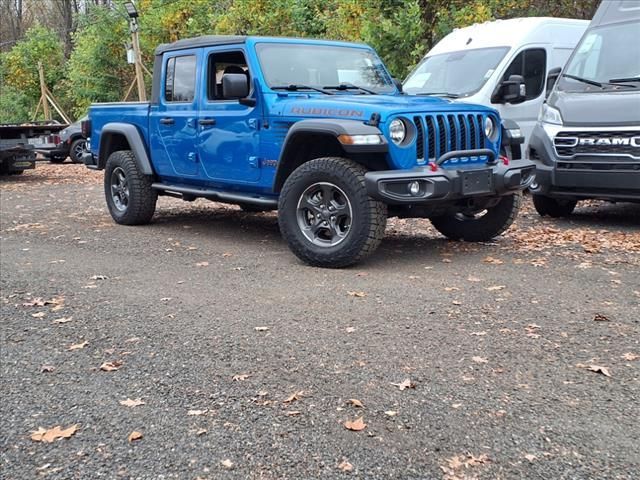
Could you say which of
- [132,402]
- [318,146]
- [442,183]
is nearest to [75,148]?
[318,146]

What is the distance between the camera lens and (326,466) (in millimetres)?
2949

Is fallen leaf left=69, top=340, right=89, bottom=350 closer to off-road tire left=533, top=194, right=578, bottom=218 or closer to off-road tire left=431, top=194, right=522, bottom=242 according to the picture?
off-road tire left=431, top=194, right=522, bottom=242

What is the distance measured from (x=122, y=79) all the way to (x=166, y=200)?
18.7 m

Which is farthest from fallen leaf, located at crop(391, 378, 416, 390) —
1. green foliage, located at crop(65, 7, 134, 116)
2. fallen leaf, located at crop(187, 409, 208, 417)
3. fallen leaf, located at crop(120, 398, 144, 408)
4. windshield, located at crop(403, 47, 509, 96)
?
green foliage, located at crop(65, 7, 134, 116)

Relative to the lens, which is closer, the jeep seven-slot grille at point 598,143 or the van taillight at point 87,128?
the jeep seven-slot grille at point 598,143

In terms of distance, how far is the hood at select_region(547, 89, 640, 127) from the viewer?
7.96m

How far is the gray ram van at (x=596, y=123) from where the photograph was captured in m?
7.99

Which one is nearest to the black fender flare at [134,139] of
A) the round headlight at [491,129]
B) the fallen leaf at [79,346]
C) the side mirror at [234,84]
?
the side mirror at [234,84]

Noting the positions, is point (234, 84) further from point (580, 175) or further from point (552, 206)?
point (552, 206)

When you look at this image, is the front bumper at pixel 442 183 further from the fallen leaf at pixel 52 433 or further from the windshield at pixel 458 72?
the windshield at pixel 458 72

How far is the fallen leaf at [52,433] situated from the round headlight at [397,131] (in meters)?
3.60

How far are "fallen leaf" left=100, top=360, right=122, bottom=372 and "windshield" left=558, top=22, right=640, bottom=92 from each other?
6.47 m

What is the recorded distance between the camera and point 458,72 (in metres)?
10.5

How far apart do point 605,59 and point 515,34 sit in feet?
6.56
